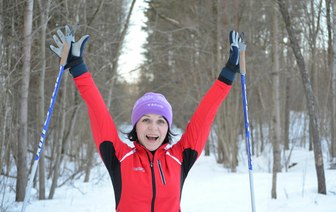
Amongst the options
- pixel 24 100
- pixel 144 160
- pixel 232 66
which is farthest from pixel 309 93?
pixel 24 100

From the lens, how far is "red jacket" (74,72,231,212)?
2.05 m

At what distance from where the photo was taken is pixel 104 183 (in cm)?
864

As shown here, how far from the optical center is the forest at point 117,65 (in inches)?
209

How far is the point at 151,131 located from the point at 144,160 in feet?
0.66

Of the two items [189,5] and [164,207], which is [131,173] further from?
[189,5]

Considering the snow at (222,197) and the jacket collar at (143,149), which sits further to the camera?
the snow at (222,197)

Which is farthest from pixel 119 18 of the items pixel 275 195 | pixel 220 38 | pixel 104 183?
pixel 275 195

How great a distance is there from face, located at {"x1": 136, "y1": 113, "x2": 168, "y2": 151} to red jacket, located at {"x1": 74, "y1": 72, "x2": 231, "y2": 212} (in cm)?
4

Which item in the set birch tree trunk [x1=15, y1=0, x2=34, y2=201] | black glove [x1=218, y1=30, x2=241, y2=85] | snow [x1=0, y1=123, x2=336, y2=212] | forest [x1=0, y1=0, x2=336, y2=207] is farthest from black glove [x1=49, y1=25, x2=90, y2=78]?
snow [x1=0, y1=123, x2=336, y2=212]

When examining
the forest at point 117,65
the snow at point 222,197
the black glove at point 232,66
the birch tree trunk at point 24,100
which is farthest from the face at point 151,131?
the snow at point 222,197

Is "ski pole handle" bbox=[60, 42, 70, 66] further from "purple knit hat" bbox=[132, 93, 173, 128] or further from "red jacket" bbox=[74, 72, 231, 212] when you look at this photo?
"purple knit hat" bbox=[132, 93, 173, 128]

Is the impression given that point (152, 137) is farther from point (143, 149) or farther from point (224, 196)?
point (224, 196)

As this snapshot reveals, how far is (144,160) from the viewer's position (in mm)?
2146

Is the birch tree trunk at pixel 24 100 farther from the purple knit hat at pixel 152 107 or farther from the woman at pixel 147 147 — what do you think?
the purple knit hat at pixel 152 107
